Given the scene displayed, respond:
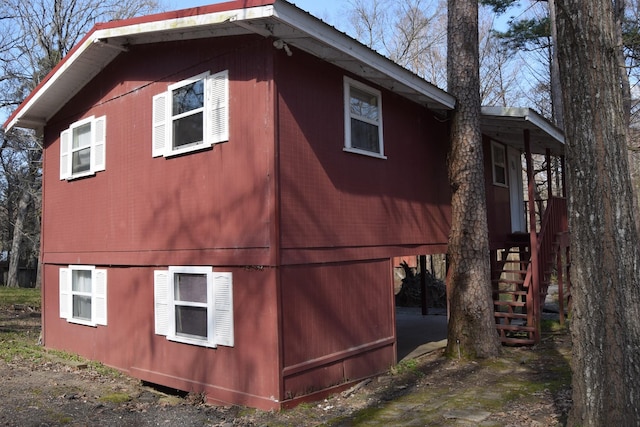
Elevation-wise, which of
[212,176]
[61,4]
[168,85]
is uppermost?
[61,4]

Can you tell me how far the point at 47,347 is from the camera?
35.7ft

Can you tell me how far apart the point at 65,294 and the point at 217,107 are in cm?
572

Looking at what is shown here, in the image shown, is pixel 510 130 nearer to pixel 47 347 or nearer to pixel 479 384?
pixel 479 384

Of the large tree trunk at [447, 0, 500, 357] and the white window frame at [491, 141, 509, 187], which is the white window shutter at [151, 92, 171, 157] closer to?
the large tree trunk at [447, 0, 500, 357]

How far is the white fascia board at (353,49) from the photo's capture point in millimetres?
6043

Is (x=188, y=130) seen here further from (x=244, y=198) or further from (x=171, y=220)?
(x=244, y=198)

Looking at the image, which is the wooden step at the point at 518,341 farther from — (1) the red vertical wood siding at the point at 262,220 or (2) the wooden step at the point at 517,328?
(1) the red vertical wood siding at the point at 262,220

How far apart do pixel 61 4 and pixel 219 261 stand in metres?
21.2

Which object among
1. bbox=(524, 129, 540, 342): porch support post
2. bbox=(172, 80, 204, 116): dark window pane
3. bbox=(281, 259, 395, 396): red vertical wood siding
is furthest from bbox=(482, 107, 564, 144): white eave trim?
bbox=(172, 80, 204, 116): dark window pane

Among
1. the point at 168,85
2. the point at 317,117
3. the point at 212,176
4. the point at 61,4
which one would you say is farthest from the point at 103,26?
the point at 61,4

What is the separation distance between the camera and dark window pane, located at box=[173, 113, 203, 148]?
24.6 ft

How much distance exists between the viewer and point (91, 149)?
974 centimetres

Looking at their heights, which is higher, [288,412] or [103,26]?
[103,26]

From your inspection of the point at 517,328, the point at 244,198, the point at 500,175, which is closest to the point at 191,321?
the point at 244,198
